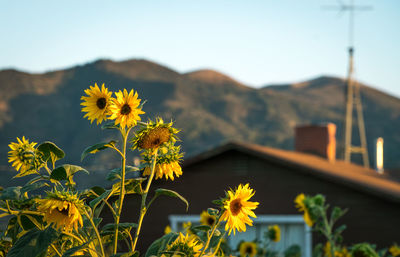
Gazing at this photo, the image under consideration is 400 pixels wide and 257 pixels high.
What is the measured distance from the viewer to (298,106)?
4427 inches

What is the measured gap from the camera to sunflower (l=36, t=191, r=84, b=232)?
1.87 metres

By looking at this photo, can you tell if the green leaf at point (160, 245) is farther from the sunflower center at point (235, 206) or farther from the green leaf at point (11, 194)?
the green leaf at point (11, 194)

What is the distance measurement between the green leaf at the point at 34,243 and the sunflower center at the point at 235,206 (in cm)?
58

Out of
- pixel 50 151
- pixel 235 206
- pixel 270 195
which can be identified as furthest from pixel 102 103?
pixel 270 195

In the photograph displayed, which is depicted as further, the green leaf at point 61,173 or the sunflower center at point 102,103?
the sunflower center at point 102,103

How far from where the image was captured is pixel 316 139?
18.2 m

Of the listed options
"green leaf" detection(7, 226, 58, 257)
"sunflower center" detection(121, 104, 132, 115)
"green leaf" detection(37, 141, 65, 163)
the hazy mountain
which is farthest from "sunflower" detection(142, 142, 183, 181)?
the hazy mountain

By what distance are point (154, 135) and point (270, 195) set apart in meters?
8.63

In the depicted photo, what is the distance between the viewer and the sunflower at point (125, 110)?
194 cm

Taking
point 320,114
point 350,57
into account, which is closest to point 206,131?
point 320,114

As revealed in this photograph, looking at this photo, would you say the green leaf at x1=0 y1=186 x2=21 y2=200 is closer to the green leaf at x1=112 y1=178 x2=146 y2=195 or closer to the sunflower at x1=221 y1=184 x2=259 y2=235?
the green leaf at x1=112 y1=178 x2=146 y2=195

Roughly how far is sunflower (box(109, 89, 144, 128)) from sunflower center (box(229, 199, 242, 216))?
0.42 metres

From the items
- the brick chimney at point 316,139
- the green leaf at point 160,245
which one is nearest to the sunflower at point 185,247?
the green leaf at point 160,245

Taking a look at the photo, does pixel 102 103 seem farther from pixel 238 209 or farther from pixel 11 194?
pixel 238 209
